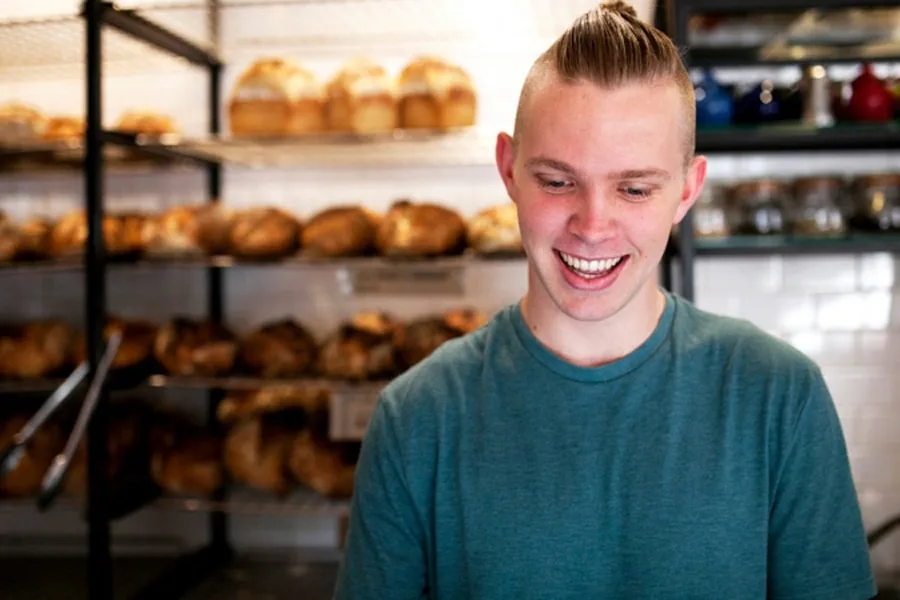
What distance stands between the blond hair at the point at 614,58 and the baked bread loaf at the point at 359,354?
151cm

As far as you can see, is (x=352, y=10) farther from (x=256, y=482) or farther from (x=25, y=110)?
(x=256, y=482)

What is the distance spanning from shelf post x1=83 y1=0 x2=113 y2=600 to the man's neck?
173 cm

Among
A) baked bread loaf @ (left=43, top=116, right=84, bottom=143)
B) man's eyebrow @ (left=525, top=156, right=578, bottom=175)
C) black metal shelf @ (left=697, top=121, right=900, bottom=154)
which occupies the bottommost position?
man's eyebrow @ (left=525, top=156, right=578, bottom=175)

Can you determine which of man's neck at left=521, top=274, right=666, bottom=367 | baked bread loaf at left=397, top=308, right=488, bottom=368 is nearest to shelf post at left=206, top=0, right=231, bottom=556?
baked bread loaf at left=397, top=308, right=488, bottom=368

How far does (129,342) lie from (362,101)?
1.13m

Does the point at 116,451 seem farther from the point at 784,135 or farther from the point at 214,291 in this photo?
the point at 784,135

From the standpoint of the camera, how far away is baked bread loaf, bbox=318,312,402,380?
Result: 241cm

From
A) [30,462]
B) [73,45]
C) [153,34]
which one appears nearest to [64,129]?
[73,45]

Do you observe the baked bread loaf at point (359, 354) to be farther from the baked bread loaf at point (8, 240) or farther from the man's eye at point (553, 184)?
the man's eye at point (553, 184)

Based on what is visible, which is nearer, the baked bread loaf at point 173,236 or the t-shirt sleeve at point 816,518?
the t-shirt sleeve at point 816,518

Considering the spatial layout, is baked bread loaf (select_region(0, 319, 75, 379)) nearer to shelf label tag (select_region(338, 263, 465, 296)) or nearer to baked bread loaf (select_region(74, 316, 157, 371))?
baked bread loaf (select_region(74, 316, 157, 371))

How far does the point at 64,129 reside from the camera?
2.70m

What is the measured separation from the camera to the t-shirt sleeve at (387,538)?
105 cm

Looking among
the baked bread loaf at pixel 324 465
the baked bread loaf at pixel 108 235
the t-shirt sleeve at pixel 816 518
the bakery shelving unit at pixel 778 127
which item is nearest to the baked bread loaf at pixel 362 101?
the baked bread loaf at pixel 108 235
